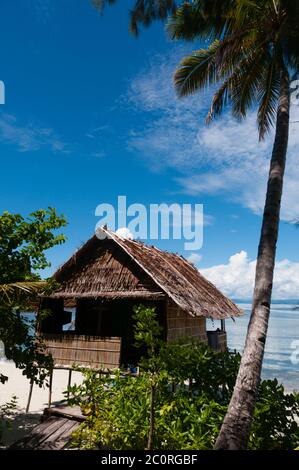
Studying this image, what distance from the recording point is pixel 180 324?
1305cm

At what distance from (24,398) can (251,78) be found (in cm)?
1372

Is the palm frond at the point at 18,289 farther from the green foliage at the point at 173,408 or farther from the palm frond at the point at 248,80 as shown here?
the palm frond at the point at 248,80

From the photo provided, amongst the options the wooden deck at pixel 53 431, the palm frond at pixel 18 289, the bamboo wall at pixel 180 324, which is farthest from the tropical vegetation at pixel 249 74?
the bamboo wall at pixel 180 324

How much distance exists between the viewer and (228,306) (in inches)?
646

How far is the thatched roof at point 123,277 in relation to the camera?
454 inches

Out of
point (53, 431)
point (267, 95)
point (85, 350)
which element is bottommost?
point (53, 431)

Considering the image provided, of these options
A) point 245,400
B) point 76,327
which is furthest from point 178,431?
point 76,327

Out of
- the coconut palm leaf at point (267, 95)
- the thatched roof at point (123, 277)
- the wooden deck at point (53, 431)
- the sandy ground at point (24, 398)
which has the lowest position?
the sandy ground at point (24, 398)

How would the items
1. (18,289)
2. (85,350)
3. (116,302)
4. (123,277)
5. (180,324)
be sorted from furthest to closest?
(116,302)
(180,324)
(123,277)
(85,350)
(18,289)

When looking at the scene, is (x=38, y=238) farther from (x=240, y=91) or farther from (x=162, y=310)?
(x=162, y=310)

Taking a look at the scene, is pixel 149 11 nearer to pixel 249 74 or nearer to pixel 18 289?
pixel 249 74

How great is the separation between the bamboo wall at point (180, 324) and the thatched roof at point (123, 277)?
766 millimetres

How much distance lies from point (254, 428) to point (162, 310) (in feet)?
26.7

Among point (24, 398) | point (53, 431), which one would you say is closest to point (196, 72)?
point (53, 431)
